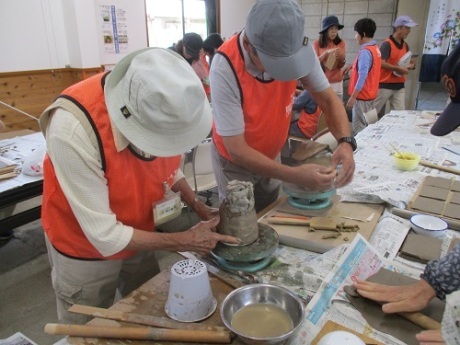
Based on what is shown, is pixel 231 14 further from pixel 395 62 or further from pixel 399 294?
pixel 399 294

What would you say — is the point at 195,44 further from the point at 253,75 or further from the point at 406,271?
the point at 406,271

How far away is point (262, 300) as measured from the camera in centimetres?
109

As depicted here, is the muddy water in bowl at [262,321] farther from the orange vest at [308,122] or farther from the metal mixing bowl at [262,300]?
the orange vest at [308,122]

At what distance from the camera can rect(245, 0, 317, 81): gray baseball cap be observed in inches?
51.4

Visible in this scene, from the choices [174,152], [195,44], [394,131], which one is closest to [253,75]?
[174,152]

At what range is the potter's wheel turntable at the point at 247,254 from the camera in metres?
1.22

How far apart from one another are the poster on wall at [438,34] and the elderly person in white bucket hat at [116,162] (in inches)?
244

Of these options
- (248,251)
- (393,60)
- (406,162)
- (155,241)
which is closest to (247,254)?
(248,251)

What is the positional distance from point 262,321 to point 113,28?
5042 mm

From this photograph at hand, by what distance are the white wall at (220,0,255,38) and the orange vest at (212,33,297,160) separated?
18.3ft

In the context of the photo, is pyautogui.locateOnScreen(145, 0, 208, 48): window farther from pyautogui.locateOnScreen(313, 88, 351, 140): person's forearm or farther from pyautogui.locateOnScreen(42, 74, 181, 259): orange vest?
pyautogui.locateOnScreen(42, 74, 181, 259): orange vest

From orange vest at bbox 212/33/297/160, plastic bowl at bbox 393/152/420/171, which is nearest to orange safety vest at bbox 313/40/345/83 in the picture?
plastic bowl at bbox 393/152/420/171

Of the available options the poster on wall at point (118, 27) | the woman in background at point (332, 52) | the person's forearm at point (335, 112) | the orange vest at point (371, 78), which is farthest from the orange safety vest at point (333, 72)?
the person's forearm at point (335, 112)

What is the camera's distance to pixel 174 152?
41.9 inches
